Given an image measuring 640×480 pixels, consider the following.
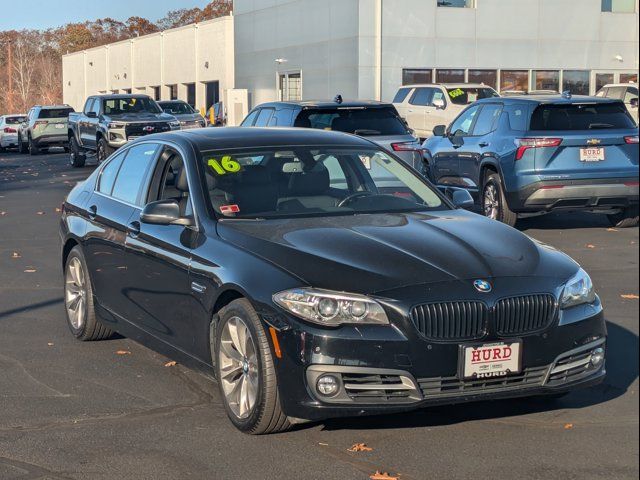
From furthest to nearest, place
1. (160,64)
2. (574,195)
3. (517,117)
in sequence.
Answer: (160,64) < (517,117) < (574,195)

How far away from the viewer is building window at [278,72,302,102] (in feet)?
146

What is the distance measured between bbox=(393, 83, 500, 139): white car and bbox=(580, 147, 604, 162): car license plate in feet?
46.4

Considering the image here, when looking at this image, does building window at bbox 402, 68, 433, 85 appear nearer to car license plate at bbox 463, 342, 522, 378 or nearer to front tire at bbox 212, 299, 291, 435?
front tire at bbox 212, 299, 291, 435

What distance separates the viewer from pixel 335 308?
17.1 ft

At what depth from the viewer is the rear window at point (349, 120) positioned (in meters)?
14.9

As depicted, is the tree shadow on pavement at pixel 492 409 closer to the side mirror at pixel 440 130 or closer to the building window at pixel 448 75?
the side mirror at pixel 440 130

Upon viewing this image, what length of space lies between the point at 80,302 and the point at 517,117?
25.0ft

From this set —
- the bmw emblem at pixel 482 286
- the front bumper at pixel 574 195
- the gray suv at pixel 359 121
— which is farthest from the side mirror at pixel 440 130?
the bmw emblem at pixel 482 286

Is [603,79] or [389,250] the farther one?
[603,79]

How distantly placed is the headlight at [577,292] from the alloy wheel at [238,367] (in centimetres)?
158

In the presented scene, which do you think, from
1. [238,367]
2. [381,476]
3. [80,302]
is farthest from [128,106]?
[381,476]

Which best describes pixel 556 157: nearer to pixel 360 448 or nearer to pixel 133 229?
pixel 133 229

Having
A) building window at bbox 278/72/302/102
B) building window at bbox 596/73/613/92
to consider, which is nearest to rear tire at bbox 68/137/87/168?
building window at bbox 278/72/302/102

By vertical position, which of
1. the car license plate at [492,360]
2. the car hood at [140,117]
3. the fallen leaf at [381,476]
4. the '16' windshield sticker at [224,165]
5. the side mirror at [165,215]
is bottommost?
the fallen leaf at [381,476]
